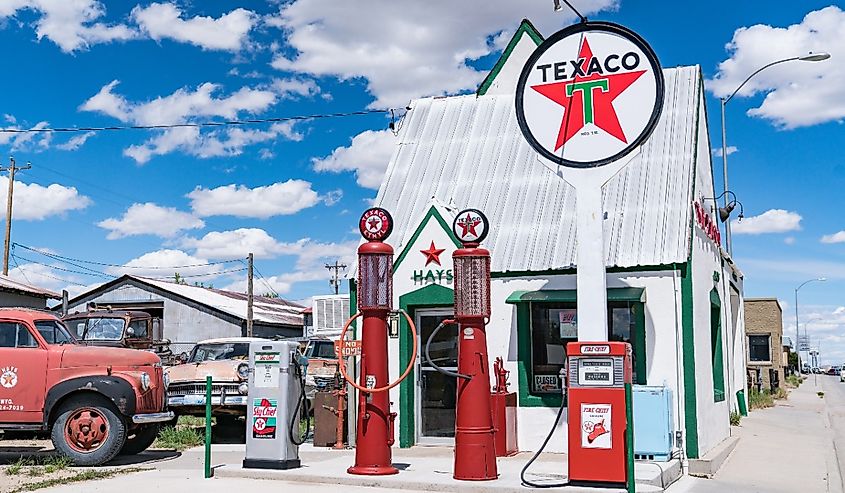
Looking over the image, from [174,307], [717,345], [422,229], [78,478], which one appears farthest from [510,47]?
[174,307]

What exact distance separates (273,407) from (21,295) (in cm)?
2284

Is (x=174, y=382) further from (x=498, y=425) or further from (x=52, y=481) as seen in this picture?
(x=498, y=425)

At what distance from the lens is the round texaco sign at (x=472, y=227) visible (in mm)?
11461

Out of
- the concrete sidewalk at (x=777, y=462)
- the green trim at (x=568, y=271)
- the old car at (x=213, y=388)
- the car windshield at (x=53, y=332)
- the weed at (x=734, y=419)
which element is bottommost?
the concrete sidewalk at (x=777, y=462)

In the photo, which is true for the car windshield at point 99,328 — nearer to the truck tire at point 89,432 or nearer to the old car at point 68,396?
the old car at point 68,396

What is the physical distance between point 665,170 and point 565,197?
1.72m

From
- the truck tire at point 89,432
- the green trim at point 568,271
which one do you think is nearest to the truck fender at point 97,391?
A: the truck tire at point 89,432

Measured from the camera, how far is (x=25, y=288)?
3062 centimetres

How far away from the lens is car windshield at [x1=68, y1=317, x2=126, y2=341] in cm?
2059

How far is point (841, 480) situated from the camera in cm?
1267

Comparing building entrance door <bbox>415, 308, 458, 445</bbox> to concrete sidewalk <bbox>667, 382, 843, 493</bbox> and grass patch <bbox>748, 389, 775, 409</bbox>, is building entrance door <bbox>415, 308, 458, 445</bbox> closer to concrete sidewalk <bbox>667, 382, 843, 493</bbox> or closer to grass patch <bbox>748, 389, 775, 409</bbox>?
concrete sidewalk <bbox>667, 382, 843, 493</bbox>

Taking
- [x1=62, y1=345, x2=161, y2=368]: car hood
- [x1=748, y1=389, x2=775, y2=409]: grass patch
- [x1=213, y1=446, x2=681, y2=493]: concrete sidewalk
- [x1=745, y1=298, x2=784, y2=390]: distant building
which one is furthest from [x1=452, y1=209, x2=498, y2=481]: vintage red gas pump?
[x1=745, y1=298, x2=784, y2=390]: distant building

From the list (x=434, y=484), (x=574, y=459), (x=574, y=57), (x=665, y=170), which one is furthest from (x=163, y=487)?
(x=665, y=170)

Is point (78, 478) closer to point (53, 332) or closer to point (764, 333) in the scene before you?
point (53, 332)
